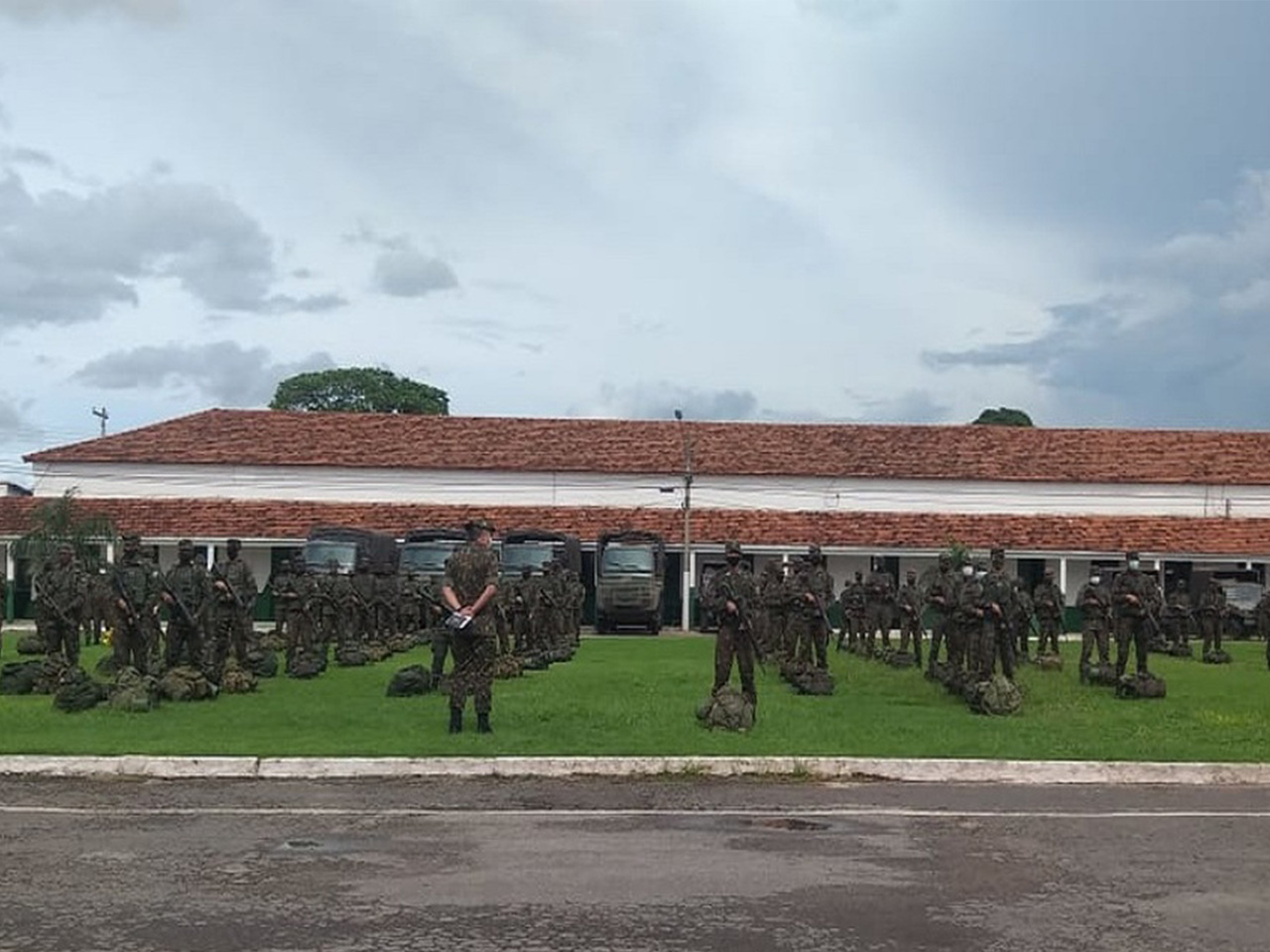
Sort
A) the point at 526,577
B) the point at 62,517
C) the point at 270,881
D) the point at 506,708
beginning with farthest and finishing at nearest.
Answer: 1. the point at 62,517
2. the point at 526,577
3. the point at 506,708
4. the point at 270,881

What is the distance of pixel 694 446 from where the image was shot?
167 feet

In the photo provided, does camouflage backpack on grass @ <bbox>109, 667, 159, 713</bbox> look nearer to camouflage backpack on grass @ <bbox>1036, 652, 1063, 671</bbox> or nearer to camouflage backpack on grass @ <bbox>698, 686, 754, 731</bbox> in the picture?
camouflage backpack on grass @ <bbox>698, 686, 754, 731</bbox>

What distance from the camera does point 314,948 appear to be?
6223 mm

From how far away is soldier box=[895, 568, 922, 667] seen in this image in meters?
25.2

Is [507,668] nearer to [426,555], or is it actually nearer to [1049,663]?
[1049,663]

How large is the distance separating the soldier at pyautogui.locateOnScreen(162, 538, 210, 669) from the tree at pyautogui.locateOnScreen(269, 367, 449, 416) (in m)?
60.5

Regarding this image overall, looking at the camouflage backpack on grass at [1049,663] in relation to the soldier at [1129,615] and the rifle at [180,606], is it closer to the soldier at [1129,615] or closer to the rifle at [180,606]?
the soldier at [1129,615]

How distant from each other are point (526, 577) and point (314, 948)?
66.1ft

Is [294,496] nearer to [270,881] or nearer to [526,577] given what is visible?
[526,577]

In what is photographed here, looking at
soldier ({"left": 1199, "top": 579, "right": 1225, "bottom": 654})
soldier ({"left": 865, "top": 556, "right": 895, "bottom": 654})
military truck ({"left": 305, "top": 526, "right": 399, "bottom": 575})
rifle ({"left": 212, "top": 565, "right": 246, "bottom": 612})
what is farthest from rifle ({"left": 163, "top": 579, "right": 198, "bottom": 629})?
soldier ({"left": 1199, "top": 579, "right": 1225, "bottom": 654})

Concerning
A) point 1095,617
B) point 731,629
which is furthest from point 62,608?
point 1095,617

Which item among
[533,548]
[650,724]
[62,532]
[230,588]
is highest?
[62,532]

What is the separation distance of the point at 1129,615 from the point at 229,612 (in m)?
11.6

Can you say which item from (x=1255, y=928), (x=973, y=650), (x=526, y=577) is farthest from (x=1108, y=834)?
(x=526, y=577)
